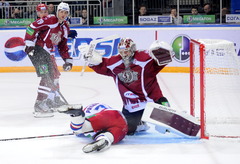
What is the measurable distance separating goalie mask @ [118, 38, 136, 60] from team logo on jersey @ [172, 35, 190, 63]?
4.45 meters

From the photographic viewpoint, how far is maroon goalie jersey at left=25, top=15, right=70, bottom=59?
5.04 meters

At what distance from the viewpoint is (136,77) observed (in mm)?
3877

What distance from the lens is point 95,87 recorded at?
6918 millimetres

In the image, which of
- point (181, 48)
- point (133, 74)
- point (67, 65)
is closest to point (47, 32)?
point (67, 65)

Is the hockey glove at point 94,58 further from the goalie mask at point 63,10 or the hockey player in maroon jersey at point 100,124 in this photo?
the goalie mask at point 63,10

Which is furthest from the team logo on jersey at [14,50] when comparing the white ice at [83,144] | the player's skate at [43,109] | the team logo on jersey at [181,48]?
the player's skate at [43,109]

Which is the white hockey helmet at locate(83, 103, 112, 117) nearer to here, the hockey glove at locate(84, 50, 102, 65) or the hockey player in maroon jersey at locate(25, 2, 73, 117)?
the hockey glove at locate(84, 50, 102, 65)

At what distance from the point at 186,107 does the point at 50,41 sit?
61.2 inches

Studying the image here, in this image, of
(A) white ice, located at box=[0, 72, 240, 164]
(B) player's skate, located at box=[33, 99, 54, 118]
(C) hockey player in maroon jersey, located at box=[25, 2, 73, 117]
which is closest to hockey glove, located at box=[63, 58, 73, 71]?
(C) hockey player in maroon jersey, located at box=[25, 2, 73, 117]

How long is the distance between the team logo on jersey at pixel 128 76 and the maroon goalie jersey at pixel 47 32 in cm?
144

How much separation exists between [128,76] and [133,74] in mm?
42

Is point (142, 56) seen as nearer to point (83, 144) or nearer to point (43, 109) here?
point (83, 144)

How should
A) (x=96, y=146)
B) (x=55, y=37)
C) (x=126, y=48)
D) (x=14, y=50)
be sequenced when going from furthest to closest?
1. (x=14, y=50)
2. (x=55, y=37)
3. (x=126, y=48)
4. (x=96, y=146)

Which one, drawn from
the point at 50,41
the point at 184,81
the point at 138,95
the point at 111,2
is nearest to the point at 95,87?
the point at 184,81
